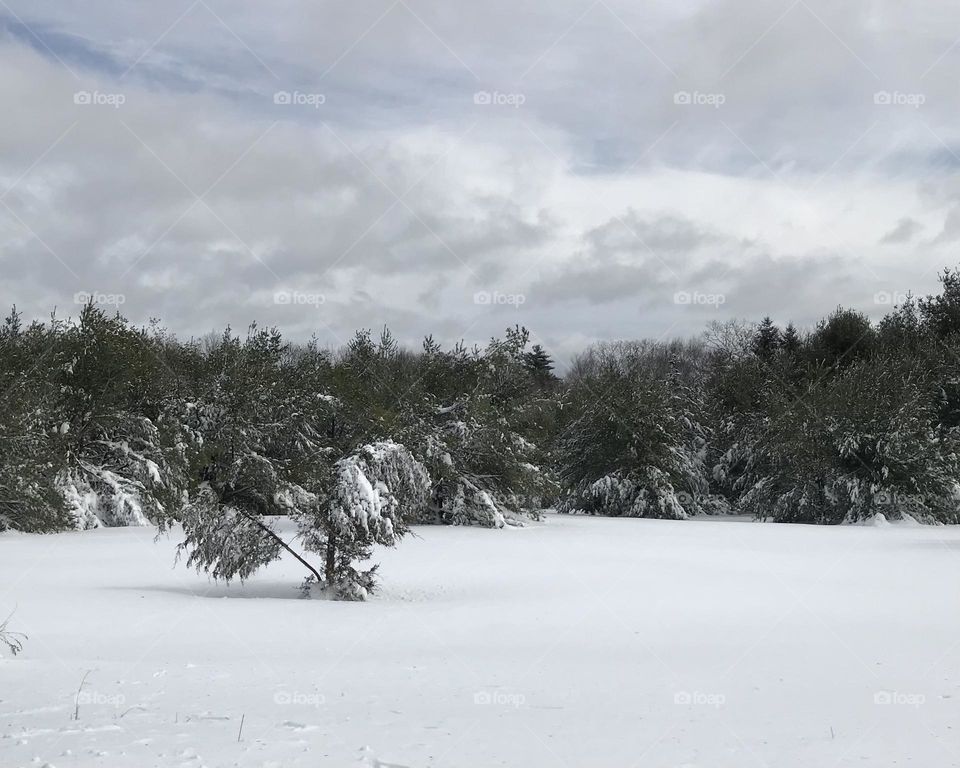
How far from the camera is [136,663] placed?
8.72m

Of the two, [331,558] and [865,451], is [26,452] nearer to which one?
[331,558]

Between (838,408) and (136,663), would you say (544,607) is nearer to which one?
(136,663)

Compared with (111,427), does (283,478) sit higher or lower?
lower

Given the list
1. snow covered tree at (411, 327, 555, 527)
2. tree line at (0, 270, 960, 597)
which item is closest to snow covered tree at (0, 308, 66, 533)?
tree line at (0, 270, 960, 597)

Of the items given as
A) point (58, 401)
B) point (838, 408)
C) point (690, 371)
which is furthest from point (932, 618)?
point (690, 371)

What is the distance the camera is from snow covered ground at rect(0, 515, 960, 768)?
598cm

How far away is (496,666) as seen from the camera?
29.4 feet

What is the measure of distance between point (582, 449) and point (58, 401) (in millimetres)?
19413

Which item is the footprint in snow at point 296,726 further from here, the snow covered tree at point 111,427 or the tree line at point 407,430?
the snow covered tree at point 111,427

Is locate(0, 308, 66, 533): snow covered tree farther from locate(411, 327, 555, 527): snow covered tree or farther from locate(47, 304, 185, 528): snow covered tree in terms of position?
locate(411, 327, 555, 527): snow covered tree

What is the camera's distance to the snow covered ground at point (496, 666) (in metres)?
5.98

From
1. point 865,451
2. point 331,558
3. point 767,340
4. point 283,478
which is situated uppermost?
point 767,340

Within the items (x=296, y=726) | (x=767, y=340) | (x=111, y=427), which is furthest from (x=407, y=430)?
(x=767, y=340)

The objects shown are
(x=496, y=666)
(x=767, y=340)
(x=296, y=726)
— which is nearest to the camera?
(x=296, y=726)
